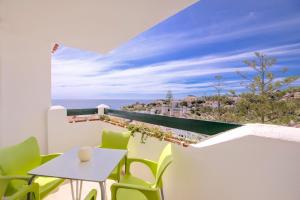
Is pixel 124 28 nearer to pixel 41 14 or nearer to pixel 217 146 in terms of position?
pixel 41 14

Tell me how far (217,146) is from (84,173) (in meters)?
1.26

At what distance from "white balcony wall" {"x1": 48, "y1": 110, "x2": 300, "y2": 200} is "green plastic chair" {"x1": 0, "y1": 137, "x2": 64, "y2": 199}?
142cm

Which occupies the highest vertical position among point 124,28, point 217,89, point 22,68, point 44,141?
point 124,28

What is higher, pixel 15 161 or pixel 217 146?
pixel 217 146

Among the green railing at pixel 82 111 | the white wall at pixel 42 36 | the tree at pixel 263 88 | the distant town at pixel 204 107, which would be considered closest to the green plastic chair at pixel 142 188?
the distant town at pixel 204 107

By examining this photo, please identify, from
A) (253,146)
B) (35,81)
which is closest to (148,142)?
(253,146)

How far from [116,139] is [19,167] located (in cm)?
121

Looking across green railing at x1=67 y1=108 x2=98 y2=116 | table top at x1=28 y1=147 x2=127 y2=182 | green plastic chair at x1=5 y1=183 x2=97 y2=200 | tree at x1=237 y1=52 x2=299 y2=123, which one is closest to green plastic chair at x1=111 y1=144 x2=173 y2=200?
table top at x1=28 y1=147 x2=127 y2=182

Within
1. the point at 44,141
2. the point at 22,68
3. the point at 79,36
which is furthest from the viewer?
the point at 44,141

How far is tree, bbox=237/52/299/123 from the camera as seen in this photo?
2789 millimetres

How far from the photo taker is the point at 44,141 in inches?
144

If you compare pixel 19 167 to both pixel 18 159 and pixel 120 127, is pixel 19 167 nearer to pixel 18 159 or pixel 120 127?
pixel 18 159

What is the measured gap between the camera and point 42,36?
128 inches

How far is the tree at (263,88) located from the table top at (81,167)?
2.33 metres
